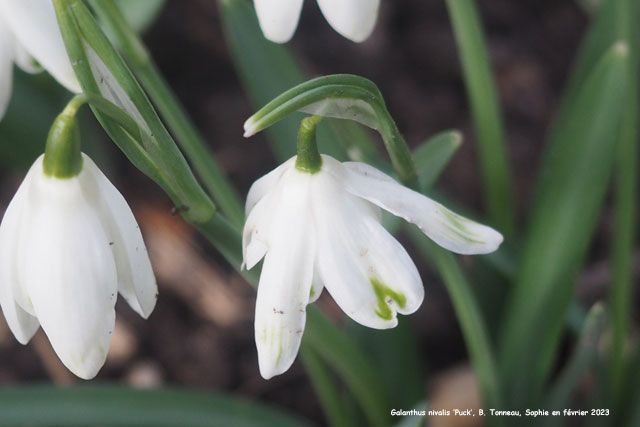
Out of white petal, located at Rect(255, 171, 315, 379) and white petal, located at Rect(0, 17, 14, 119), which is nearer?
white petal, located at Rect(255, 171, 315, 379)

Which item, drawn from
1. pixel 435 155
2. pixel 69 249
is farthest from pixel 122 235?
pixel 435 155

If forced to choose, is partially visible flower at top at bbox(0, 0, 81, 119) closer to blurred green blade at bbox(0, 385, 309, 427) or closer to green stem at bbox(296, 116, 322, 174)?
green stem at bbox(296, 116, 322, 174)

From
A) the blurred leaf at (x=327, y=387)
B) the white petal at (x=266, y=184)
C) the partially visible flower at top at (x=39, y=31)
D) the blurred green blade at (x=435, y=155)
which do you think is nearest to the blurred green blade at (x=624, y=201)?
the blurred green blade at (x=435, y=155)

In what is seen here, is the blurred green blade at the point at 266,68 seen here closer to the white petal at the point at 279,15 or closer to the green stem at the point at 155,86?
the green stem at the point at 155,86

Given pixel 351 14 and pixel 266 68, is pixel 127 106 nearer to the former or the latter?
pixel 351 14

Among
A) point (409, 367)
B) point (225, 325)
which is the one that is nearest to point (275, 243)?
point (409, 367)

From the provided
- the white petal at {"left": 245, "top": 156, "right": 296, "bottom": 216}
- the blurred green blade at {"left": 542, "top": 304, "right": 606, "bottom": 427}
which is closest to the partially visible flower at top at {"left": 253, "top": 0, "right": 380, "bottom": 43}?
the white petal at {"left": 245, "top": 156, "right": 296, "bottom": 216}
